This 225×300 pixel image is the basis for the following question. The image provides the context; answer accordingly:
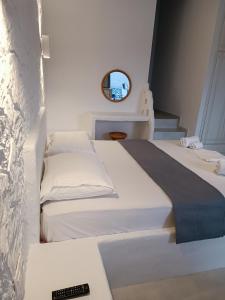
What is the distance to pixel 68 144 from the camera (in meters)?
2.23

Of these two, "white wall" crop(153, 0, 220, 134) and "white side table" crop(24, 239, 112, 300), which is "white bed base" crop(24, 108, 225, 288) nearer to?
"white side table" crop(24, 239, 112, 300)

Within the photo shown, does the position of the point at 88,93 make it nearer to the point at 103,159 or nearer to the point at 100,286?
the point at 103,159

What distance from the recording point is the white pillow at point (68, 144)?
2.16 meters

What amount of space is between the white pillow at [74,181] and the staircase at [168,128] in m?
2.33

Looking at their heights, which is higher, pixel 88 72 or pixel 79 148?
pixel 88 72

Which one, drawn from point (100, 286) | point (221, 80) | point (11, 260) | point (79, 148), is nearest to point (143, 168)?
point (79, 148)

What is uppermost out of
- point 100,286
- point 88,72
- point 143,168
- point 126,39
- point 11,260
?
point 126,39

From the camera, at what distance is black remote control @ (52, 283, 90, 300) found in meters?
1.01

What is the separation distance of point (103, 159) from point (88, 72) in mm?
1604

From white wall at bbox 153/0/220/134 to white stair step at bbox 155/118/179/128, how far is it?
5.2 inches

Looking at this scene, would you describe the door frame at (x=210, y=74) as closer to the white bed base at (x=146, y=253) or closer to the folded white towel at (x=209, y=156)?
the folded white towel at (x=209, y=156)

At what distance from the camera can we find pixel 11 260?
2.73 ft

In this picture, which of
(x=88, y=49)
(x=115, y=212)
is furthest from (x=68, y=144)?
(x=88, y=49)

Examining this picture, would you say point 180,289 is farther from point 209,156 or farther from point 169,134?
point 169,134
